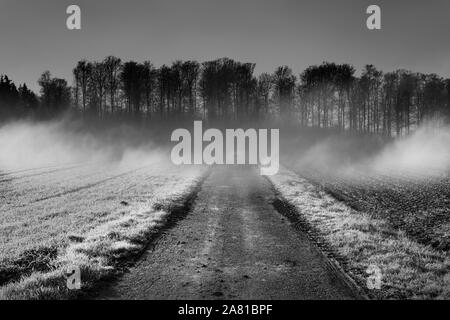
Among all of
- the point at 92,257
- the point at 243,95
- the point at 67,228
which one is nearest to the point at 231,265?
the point at 92,257

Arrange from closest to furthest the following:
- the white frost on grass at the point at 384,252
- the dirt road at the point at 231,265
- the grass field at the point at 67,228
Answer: the dirt road at the point at 231,265 < the white frost on grass at the point at 384,252 < the grass field at the point at 67,228

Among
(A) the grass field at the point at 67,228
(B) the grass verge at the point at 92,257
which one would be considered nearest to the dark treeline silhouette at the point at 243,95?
(A) the grass field at the point at 67,228

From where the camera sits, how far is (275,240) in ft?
34.8

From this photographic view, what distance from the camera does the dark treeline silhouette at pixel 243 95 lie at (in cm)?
7100

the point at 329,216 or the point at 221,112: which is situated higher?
the point at 221,112

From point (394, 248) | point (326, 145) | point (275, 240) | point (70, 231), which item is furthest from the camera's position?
point (326, 145)

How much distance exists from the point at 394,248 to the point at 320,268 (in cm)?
277

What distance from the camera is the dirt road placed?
6.83 m

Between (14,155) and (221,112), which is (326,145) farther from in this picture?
(14,155)

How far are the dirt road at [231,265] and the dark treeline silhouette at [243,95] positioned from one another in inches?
2348

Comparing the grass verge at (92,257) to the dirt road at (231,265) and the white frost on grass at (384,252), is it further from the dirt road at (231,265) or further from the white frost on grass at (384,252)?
the white frost on grass at (384,252)

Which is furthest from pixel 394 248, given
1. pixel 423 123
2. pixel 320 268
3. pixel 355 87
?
pixel 423 123

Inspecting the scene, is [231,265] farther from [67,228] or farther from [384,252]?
[67,228]

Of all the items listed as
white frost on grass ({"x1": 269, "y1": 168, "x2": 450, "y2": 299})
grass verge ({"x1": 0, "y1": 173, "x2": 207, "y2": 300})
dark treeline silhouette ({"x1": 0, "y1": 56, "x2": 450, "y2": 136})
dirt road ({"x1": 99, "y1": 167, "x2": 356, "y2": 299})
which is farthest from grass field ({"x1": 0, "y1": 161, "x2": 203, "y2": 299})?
dark treeline silhouette ({"x1": 0, "y1": 56, "x2": 450, "y2": 136})
